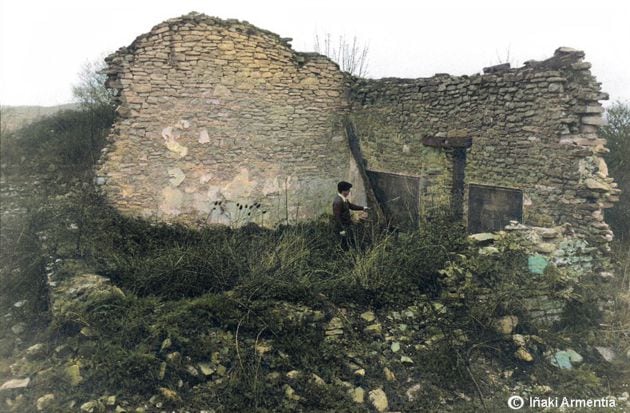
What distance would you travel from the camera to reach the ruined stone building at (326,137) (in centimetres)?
594

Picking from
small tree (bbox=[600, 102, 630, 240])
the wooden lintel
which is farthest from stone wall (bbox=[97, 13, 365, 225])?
small tree (bbox=[600, 102, 630, 240])

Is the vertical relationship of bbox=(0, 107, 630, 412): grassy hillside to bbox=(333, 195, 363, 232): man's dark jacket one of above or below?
below

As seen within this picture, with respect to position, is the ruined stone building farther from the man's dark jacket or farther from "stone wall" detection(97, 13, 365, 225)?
the man's dark jacket

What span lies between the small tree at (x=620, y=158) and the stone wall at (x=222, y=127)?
4.84m

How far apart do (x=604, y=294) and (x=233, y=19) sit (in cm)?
680

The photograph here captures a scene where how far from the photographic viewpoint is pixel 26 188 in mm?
9453

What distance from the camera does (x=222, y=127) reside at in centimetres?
794

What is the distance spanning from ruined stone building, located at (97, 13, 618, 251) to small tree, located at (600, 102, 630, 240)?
2218 mm

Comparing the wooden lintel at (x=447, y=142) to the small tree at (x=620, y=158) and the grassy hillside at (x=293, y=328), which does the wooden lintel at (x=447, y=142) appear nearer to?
the grassy hillside at (x=293, y=328)

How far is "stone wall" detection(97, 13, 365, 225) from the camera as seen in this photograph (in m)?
7.40

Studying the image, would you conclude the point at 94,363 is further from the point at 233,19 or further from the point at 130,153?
the point at 233,19

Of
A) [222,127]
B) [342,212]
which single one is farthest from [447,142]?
[222,127]

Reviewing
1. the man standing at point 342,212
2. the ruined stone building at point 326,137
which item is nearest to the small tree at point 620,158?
the ruined stone building at point 326,137

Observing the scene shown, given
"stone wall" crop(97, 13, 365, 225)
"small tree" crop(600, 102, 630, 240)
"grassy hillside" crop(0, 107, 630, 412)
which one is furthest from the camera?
"small tree" crop(600, 102, 630, 240)
